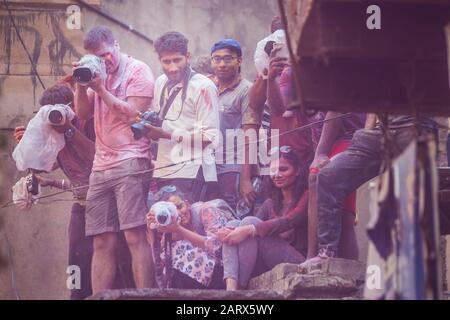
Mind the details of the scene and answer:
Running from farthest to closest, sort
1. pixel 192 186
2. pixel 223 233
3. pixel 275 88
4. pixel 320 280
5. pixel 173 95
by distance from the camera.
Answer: pixel 173 95 < pixel 192 186 < pixel 275 88 < pixel 223 233 < pixel 320 280

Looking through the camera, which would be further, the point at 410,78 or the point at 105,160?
the point at 105,160

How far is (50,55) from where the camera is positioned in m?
17.6

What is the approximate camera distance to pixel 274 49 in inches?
642

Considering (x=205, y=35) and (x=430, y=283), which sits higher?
(x=205, y=35)

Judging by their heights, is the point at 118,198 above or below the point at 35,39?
below

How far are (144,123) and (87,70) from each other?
0.86 metres

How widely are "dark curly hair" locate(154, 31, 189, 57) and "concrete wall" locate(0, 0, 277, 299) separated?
412 mm

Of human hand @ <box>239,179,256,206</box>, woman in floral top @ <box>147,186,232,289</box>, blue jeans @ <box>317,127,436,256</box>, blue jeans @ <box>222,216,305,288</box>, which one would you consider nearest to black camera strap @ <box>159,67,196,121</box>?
woman in floral top @ <box>147,186,232,289</box>

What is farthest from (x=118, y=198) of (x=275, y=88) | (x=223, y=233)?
(x=275, y=88)

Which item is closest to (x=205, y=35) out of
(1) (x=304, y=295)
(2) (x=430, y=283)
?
(1) (x=304, y=295)

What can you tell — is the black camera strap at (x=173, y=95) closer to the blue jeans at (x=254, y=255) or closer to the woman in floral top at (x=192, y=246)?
the woman in floral top at (x=192, y=246)

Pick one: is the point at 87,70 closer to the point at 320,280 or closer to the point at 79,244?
the point at 79,244

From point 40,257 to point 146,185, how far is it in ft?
6.09

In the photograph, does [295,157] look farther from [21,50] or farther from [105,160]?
[21,50]
